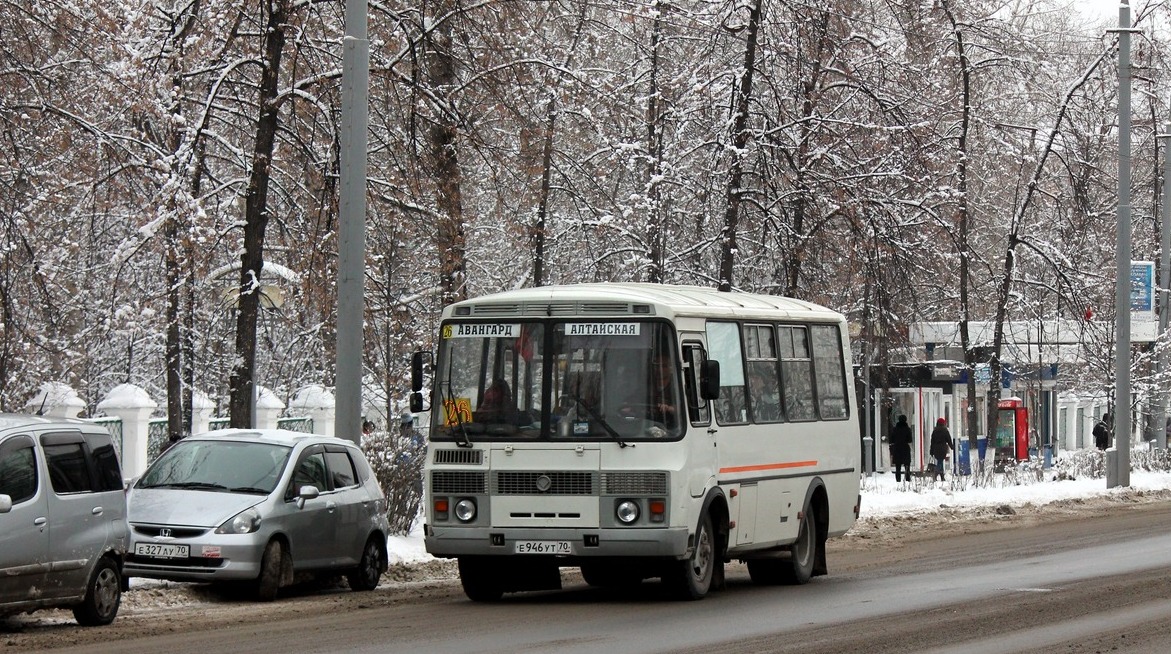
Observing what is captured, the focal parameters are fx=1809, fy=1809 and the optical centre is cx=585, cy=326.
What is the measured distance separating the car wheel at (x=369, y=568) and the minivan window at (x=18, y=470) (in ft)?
15.8

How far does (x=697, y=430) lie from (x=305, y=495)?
12.2ft

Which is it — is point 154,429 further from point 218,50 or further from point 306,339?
point 306,339

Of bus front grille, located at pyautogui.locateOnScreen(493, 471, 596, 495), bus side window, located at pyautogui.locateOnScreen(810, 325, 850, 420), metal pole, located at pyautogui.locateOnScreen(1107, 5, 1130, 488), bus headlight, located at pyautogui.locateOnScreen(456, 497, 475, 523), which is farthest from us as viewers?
metal pole, located at pyautogui.locateOnScreen(1107, 5, 1130, 488)

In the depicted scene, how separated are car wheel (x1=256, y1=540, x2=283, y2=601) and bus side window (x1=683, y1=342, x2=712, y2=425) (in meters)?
3.87

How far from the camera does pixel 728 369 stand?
1695 cm

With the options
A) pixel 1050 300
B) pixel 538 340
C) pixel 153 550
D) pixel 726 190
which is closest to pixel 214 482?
pixel 153 550

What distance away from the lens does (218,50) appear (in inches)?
887

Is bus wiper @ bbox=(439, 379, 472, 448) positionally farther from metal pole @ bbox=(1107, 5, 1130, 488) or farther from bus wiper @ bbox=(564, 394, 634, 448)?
metal pole @ bbox=(1107, 5, 1130, 488)

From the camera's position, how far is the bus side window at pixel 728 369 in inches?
655

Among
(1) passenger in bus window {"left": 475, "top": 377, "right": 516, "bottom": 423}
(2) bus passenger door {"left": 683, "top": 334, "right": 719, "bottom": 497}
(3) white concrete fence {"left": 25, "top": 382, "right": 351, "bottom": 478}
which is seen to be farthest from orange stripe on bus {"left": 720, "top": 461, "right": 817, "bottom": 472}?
(3) white concrete fence {"left": 25, "top": 382, "right": 351, "bottom": 478}

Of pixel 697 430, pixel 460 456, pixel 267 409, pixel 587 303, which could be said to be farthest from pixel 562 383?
pixel 267 409

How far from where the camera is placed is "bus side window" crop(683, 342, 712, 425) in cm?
1576

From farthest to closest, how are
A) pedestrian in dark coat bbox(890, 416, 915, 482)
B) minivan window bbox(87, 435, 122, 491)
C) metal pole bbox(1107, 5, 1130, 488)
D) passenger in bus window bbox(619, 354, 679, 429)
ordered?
1. pedestrian in dark coat bbox(890, 416, 915, 482)
2. metal pole bbox(1107, 5, 1130, 488)
3. passenger in bus window bbox(619, 354, 679, 429)
4. minivan window bbox(87, 435, 122, 491)

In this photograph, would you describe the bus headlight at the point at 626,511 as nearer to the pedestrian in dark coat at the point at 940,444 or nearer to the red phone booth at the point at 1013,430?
the pedestrian in dark coat at the point at 940,444
